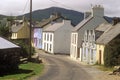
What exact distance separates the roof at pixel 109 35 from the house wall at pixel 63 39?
28.3 meters

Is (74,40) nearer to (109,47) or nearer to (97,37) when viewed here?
(97,37)

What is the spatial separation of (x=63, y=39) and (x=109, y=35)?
3328 centimetres

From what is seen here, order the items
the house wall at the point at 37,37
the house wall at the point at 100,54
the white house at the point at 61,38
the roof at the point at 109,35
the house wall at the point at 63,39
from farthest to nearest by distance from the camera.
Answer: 1. the house wall at the point at 37,37
2. the house wall at the point at 63,39
3. the white house at the point at 61,38
4. the house wall at the point at 100,54
5. the roof at the point at 109,35

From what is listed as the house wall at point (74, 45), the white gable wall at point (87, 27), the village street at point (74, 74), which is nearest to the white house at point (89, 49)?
the white gable wall at point (87, 27)

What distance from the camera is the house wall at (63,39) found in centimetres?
8275

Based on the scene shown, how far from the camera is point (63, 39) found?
274 ft

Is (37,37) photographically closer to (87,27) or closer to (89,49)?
(87,27)

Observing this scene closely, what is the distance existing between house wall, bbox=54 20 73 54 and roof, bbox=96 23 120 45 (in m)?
28.3

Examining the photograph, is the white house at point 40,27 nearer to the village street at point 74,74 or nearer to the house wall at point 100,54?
the house wall at point 100,54

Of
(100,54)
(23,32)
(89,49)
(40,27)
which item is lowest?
(100,54)

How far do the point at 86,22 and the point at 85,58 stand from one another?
9908 millimetres

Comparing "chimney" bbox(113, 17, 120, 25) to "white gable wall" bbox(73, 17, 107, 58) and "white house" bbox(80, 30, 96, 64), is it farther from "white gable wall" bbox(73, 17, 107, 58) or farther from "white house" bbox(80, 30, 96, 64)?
"white gable wall" bbox(73, 17, 107, 58)

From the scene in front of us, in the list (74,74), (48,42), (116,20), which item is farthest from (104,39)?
(48,42)

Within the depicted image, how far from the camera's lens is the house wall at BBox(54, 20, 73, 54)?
82750 mm
